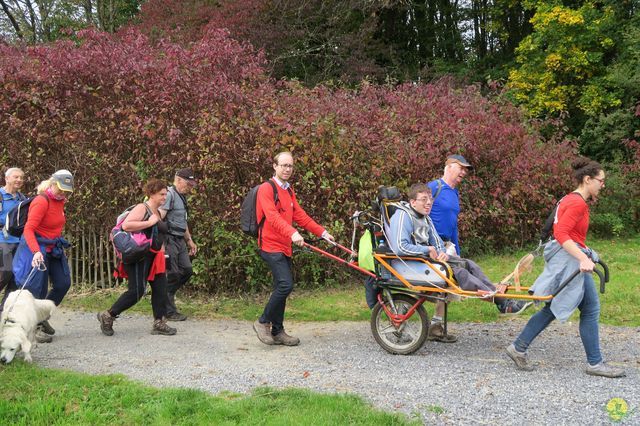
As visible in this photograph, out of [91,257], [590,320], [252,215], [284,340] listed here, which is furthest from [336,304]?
[91,257]

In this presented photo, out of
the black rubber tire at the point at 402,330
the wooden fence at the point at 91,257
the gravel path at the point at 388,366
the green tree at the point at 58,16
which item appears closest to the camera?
the gravel path at the point at 388,366

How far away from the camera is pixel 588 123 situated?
17.9 m

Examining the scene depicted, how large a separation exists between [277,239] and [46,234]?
248 cm

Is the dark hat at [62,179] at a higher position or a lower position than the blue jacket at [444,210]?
higher

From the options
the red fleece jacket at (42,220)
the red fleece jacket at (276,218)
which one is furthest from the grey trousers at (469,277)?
the red fleece jacket at (42,220)

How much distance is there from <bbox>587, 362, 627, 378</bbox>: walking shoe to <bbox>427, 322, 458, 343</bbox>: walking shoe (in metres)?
1.51

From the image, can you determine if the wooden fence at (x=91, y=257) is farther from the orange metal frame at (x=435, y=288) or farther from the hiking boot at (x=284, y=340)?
the orange metal frame at (x=435, y=288)

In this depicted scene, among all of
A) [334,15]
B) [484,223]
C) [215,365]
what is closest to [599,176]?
[215,365]

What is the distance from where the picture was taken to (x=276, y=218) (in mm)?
5852

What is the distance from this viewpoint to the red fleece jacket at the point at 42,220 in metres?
6.03

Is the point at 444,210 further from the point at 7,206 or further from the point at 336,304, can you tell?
the point at 7,206

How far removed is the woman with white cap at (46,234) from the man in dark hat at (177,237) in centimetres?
118

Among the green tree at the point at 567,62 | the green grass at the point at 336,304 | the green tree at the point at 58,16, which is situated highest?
the green tree at the point at 58,16

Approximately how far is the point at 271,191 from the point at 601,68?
1675 centimetres
